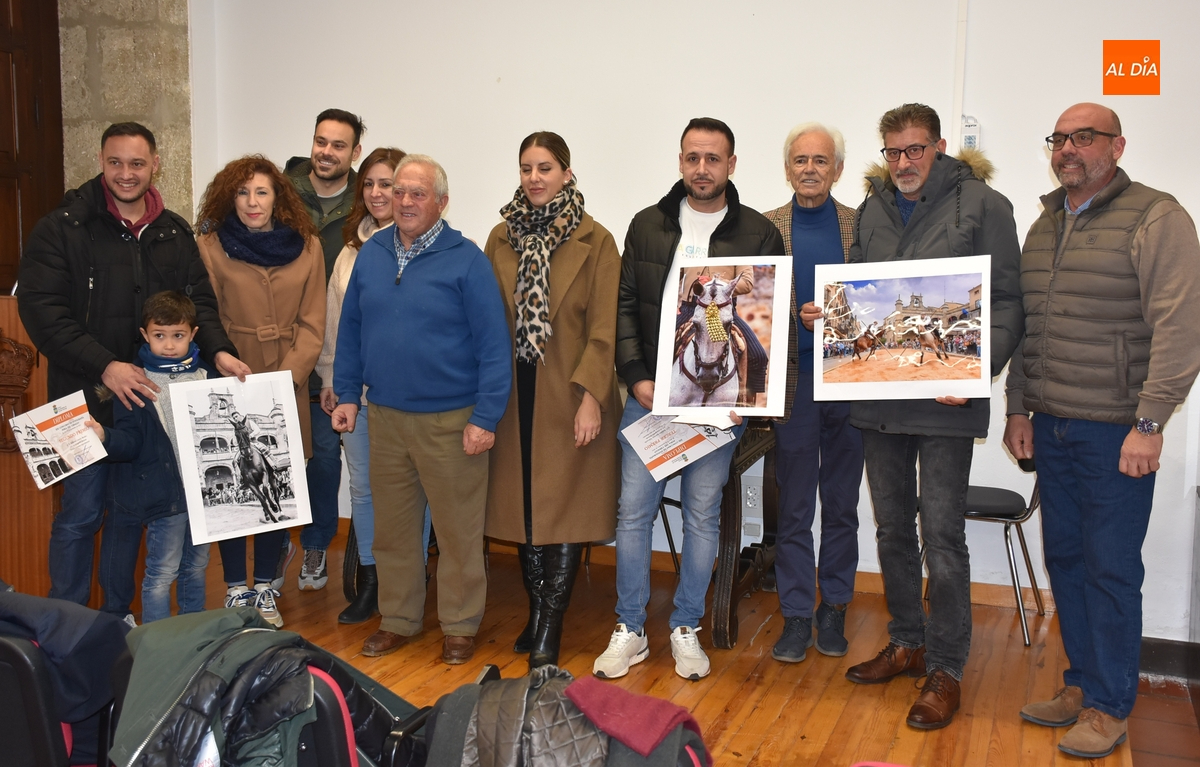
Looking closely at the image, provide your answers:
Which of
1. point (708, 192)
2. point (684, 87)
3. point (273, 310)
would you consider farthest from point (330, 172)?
point (708, 192)

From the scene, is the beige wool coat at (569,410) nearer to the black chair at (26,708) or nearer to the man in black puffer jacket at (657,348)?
the man in black puffer jacket at (657,348)

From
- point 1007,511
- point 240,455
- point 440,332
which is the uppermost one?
point 440,332

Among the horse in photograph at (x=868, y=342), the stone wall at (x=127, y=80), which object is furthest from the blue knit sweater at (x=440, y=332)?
the stone wall at (x=127, y=80)

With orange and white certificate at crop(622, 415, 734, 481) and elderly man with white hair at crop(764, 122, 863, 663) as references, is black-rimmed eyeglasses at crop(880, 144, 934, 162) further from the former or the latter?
orange and white certificate at crop(622, 415, 734, 481)

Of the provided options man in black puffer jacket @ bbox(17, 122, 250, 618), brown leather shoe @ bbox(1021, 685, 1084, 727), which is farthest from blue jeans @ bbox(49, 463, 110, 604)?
brown leather shoe @ bbox(1021, 685, 1084, 727)

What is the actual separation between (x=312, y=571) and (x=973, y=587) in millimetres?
2887

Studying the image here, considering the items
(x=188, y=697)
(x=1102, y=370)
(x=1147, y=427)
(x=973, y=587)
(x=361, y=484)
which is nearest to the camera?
(x=188, y=697)

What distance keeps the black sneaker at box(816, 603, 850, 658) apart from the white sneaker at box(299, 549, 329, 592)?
213cm

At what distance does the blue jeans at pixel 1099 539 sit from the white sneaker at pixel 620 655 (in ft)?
4.48

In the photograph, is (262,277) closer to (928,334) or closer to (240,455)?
(240,455)

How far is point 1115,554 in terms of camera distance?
8.57 ft

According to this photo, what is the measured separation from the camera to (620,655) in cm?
321

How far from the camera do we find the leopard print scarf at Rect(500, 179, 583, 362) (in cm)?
317

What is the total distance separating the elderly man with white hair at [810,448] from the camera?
317cm
